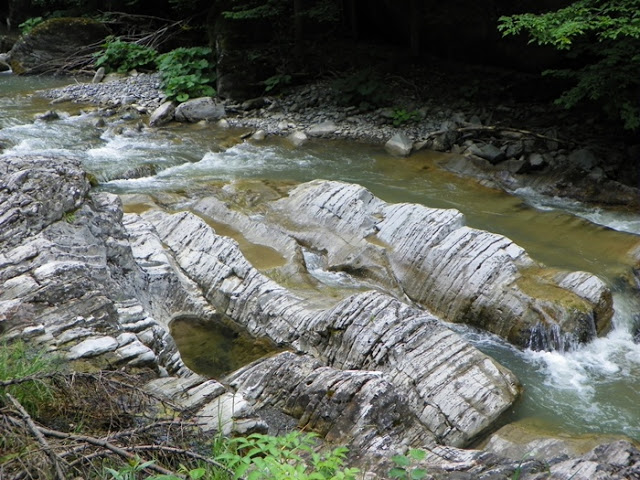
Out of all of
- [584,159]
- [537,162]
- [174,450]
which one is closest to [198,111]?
[537,162]

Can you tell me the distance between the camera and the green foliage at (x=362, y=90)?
15.3 meters

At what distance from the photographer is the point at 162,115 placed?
15.2 metres

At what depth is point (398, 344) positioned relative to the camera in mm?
6059

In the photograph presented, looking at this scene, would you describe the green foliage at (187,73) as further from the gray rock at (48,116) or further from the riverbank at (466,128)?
Result: the gray rock at (48,116)

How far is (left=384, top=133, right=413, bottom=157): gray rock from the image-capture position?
13.2 meters

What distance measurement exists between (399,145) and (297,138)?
222 cm

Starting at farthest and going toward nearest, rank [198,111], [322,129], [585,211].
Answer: [198,111] < [322,129] < [585,211]

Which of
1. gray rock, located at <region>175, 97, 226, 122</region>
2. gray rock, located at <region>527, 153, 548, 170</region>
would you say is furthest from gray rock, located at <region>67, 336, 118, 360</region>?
gray rock, located at <region>175, 97, 226, 122</region>

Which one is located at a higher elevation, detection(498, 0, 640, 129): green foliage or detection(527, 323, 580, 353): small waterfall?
detection(498, 0, 640, 129): green foliage

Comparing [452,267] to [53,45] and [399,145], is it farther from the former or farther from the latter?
[53,45]

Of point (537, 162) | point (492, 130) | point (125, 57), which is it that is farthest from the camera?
point (125, 57)

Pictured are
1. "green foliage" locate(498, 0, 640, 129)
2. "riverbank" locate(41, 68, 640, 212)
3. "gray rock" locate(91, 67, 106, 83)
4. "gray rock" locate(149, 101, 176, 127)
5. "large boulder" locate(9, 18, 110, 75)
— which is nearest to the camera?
"green foliage" locate(498, 0, 640, 129)

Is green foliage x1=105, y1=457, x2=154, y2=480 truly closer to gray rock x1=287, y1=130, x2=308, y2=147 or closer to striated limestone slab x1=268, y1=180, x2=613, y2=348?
striated limestone slab x1=268, y1=180, x2=613, y2=348

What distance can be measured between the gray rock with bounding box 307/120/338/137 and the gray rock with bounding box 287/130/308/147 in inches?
9.4
